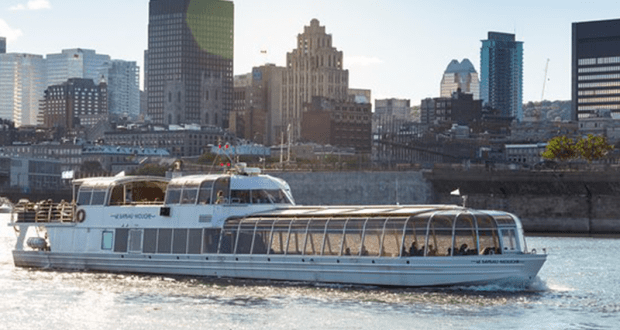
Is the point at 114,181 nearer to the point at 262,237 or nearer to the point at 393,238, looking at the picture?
the point at 262,237

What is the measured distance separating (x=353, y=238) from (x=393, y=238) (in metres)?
1.96

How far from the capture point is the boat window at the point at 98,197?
2714 inches

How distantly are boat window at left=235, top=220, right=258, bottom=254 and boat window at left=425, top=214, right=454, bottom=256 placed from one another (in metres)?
9.14

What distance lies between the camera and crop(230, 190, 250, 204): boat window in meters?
64.3

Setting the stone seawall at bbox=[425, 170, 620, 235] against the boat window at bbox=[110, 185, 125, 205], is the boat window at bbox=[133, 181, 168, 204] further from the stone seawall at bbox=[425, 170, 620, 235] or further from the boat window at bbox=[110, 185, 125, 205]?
the stone seawall at bbox=[425, 170, 620, 235]

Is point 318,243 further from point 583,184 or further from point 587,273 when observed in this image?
point 583,184

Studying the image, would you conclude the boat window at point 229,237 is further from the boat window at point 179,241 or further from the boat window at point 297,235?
the boat window at point 297,235

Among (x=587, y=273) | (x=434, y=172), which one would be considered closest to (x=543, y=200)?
(x=434, y=172)

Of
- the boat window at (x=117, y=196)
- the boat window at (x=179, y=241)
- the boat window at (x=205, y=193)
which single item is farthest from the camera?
the boat window at (x=117, y=196)

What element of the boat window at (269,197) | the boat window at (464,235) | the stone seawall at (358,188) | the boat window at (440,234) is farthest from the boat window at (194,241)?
the stone seawall at (358,188)

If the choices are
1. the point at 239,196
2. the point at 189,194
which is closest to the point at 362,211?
the point at 239,196

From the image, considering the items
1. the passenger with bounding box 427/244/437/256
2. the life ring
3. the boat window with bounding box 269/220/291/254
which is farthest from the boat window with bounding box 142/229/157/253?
the passenger with bounding box 427/244/437/256

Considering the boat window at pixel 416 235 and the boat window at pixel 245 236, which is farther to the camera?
the boat window at pixel 245 236

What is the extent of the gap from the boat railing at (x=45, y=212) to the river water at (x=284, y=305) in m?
4.96
